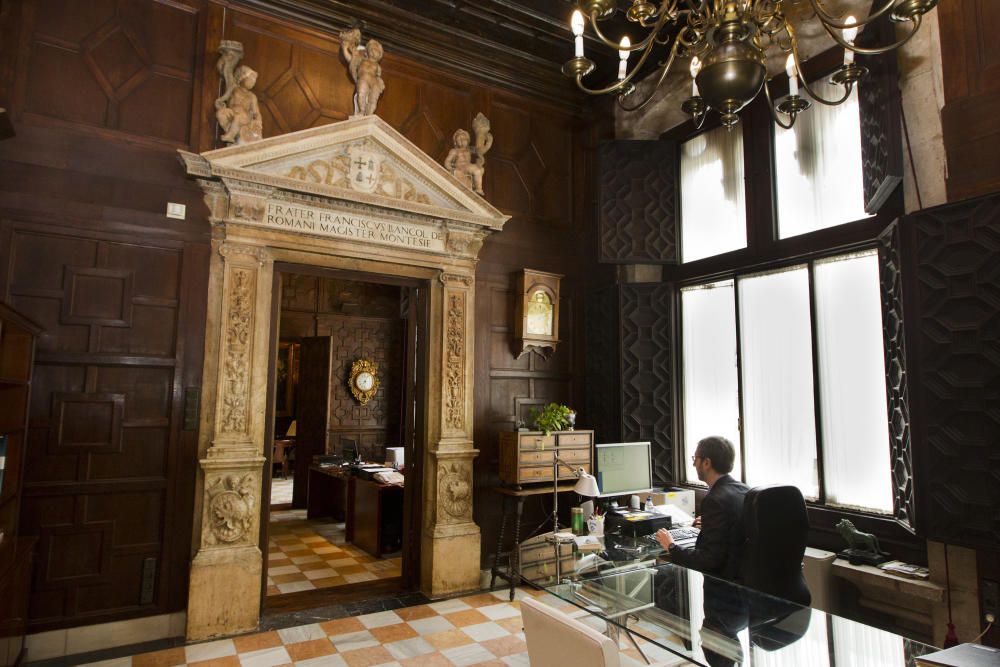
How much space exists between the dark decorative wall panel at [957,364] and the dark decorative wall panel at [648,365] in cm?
232

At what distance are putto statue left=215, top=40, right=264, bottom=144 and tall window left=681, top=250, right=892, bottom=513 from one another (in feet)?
13.7

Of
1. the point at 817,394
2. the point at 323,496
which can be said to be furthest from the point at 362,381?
the point at 817,394

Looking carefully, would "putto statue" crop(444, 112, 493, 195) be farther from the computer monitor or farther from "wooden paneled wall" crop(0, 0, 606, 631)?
the computer monitor

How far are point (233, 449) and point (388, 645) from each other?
1.81 m

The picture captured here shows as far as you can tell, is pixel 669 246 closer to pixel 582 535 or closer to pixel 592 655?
pixel 582 535

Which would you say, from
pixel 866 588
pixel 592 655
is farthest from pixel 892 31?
pixel 592 655

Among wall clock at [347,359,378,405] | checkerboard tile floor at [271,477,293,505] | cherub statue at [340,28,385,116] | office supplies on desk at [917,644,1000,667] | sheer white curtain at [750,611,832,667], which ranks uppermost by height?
cherub statue at [340,28,385,116]

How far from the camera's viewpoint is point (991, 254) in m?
3.21

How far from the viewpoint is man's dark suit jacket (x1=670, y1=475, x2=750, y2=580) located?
319cm

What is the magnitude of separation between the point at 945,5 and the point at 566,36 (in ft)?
10.2

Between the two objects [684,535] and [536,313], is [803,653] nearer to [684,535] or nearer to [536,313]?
[684,535]

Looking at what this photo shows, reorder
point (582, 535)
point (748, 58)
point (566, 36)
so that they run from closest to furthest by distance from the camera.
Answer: point (748, 58) → point (582, 535) → point (566, 36)

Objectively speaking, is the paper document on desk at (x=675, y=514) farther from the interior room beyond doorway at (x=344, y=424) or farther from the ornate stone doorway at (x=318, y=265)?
the interior room beyond doorway at (x=344, y=424)

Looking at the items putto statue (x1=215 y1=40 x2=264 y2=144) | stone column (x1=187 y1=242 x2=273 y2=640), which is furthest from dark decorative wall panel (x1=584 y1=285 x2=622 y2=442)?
putto statue (x1=215 y1=40 x2=264 y2=144)
